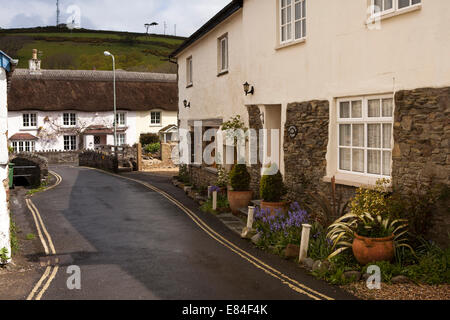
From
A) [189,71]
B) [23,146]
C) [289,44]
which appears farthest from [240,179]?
[23,146]

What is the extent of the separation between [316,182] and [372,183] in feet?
6.53

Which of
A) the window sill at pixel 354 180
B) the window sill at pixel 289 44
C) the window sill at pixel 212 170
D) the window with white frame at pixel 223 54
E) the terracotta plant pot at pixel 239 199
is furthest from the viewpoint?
the window sill at pixel 212 170

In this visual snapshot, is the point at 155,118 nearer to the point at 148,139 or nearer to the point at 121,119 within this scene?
the point at 148,139

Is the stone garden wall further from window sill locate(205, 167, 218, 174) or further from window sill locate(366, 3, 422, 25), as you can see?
window sill locate(366, 3, 422, 25)

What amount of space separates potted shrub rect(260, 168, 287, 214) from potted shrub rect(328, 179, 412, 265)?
280cm

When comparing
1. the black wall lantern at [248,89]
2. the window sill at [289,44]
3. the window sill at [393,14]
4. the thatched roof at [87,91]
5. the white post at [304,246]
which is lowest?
the white post at [304,246]

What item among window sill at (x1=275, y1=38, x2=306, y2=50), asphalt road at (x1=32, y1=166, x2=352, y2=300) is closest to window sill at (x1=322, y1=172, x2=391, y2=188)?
asphalt road at (x1=32, y1=166, x2=352, y2=300)

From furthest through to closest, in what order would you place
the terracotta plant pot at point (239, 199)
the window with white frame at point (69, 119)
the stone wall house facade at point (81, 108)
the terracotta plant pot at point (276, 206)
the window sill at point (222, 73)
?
1. the window with white frame at point (69, 119)
2. the stone wall house facade at point (81, 108)
3. the window sill at point (222, 73)
4. the terracotta plant pot at point (239, 199)
5. the terracotta plant pot at point (276, 206)

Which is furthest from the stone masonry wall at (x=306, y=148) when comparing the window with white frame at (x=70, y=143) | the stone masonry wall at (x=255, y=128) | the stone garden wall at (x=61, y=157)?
the window with white frame at (x=70, y=143)

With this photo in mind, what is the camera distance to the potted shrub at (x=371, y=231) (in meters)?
7.77

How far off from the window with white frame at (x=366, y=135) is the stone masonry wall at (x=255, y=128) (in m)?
3.93

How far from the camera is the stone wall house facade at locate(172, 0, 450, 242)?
8.06 meters

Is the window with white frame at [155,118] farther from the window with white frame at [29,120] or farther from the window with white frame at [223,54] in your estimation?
the window with white frame at [223,54]

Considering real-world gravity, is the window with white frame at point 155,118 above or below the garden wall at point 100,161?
above
